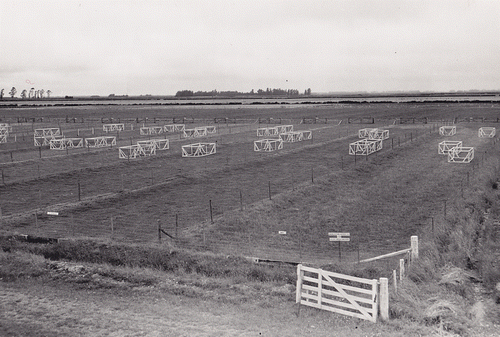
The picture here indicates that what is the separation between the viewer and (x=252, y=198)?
96.2 ft

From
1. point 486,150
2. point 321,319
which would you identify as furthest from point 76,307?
point 486,150

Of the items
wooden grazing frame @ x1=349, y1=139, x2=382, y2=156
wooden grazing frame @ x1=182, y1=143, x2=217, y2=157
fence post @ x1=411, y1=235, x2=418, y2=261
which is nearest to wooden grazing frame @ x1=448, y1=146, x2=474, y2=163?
wooden grazing frame @ x1=349, y1=139, x2=382, y2=156

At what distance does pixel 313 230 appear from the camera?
78.3ft

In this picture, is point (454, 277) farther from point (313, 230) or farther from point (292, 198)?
point (292, 198)

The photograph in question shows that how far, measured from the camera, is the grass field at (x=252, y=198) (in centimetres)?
2200

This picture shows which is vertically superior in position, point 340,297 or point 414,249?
point 414,249

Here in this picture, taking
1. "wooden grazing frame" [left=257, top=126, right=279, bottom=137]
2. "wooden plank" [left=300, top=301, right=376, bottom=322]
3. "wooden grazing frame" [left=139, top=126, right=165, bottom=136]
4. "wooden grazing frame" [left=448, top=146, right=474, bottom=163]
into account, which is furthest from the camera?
"wooden grazing frame" [left=139, top=126, right=165, bottom=136]

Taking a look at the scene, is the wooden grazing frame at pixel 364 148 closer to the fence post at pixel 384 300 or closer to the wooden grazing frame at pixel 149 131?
the wooden grazing frame at pixel 149 131

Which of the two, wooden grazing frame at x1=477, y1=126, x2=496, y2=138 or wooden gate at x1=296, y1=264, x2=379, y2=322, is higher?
wooden grazing frame at x1=477, y1=126, x2=496, y2=138

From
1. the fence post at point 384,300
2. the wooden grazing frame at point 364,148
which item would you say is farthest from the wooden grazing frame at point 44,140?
the fence post at point 384,300

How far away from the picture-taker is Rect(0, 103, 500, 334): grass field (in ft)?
72.2

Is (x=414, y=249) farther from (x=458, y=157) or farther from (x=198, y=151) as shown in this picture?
(x=198, y=151)

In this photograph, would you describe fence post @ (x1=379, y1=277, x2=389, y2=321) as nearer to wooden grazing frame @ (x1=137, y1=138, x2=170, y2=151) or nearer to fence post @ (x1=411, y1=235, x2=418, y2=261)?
fence post @ (x1=411, y1=235, x2=418, y2=261)

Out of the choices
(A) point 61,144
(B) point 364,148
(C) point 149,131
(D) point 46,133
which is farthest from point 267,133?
(D) point 46,133
